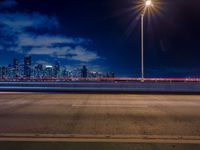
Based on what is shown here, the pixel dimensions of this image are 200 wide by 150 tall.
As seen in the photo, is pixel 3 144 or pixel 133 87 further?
pixel 133 87

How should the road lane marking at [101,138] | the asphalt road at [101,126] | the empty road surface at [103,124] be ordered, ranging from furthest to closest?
the empty road surface at [103,124]
the asphalt road at [101,126]
the road lane marking at [101,138]

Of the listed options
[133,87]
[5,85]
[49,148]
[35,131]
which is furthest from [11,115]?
[5,85]

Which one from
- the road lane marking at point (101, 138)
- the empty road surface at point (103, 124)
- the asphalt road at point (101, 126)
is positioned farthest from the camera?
the empty road surface at point (103, 124)

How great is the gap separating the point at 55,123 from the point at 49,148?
12.3 feet

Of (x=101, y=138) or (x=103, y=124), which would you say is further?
(x=103, y=124)

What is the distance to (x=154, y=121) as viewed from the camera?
1216cm

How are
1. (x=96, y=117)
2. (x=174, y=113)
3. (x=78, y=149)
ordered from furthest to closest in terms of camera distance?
(x=174, y=113) < (x=96, y=117) < (x=78, y=149)

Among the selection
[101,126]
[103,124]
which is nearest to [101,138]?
[101,126]

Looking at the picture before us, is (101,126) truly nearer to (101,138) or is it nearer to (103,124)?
(103,124)

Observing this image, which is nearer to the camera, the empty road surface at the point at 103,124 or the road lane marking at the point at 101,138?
the road lane marking at the point at 101,138

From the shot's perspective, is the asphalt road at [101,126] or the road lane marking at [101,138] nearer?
the road lane marking at [101,138]

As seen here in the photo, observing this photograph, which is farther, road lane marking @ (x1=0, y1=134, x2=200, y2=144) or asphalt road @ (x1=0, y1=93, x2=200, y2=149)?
asphalt road @ (x1=0, y1=93, x2=200, y2=149)

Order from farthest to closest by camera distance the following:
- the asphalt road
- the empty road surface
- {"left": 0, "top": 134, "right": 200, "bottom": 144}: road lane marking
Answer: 1. the empty road surface
2. the asphalt road
3. {"left": 0, "top": 134, "right": 200, "bottom": 144}: road lane marking

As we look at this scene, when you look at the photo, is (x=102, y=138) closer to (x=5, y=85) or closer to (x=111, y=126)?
(x=111, y=126)
